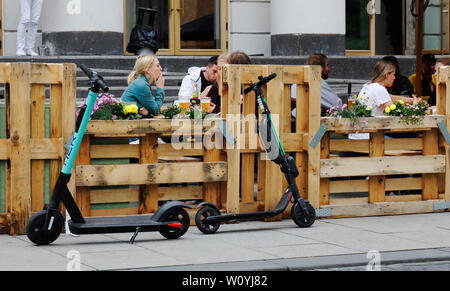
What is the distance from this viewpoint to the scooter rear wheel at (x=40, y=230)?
782 cm

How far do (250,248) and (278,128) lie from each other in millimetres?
1873

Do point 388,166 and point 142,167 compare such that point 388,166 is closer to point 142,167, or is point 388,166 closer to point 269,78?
point 269,78

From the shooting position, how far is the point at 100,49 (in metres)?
16.7

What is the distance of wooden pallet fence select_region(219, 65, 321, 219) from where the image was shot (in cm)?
920

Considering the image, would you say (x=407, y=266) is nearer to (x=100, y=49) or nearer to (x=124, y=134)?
(x=124, y=134)

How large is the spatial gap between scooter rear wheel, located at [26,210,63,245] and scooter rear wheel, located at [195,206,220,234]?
4.39ft

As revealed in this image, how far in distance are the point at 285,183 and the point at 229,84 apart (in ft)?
3.97

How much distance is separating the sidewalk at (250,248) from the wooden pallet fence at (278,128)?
1.10ft

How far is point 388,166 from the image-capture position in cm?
980

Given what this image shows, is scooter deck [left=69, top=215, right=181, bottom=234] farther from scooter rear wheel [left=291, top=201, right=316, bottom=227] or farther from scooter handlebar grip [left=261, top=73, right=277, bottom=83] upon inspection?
scooter handlebar grip [left=261, top=73, right=277, bottom=83]

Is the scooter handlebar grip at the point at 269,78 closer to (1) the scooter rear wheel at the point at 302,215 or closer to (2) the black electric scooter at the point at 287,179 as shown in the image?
(2) the black electric scooter at the point at 287,179

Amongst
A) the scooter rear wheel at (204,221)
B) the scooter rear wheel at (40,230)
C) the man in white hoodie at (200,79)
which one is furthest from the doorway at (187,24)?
the scooter rear wheel at (40,230)
